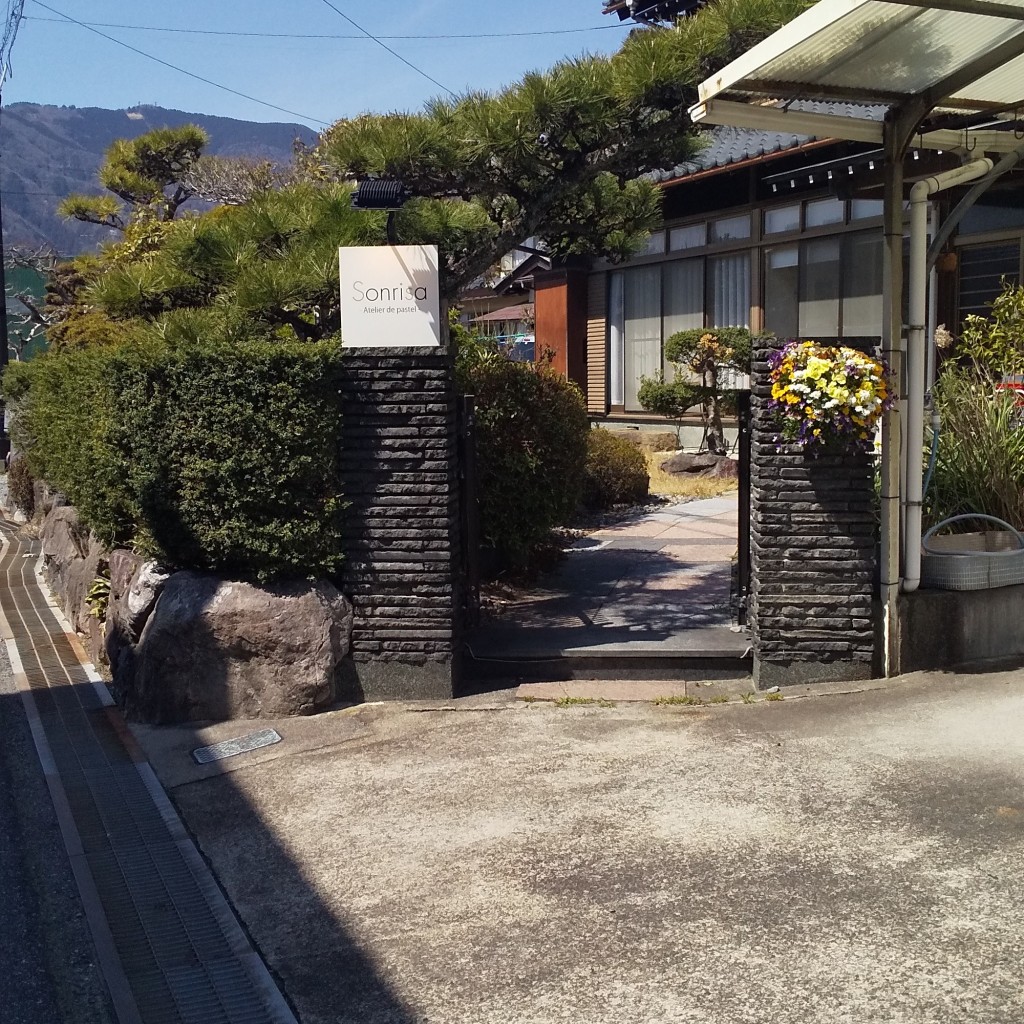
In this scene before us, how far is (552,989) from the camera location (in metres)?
3.37

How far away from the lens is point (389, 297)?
6051 millimetres

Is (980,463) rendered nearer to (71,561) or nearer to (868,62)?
(868,62)

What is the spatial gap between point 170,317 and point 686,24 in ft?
10.9

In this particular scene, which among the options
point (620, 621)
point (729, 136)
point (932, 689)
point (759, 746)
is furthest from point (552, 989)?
point (729, 136)

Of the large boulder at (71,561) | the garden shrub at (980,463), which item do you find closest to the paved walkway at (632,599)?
the garden shrub at (980,463)

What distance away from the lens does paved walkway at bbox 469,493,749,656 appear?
6.68 metres

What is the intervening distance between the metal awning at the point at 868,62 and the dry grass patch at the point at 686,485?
23.8ft

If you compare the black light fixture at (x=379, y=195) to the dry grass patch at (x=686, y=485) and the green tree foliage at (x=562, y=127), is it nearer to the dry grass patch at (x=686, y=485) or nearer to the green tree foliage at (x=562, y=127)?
the green tree foliage at (x=562, y=127)

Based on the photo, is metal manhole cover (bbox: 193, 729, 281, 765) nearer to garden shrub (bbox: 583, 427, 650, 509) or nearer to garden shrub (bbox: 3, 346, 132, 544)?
garden shrub (bbox: 3, 346, 132, 544)

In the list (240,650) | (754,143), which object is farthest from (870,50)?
(754,143)

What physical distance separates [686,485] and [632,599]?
6131mm

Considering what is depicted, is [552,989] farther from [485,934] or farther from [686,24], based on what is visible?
[686,24]

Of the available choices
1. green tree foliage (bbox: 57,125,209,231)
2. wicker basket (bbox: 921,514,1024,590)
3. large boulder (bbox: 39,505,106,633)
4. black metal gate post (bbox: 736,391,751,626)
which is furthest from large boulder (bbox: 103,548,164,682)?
green tree foliage (bbox: 57,125,209,231)

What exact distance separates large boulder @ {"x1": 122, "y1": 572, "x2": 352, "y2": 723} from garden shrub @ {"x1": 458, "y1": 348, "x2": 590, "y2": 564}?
6.73 ft
